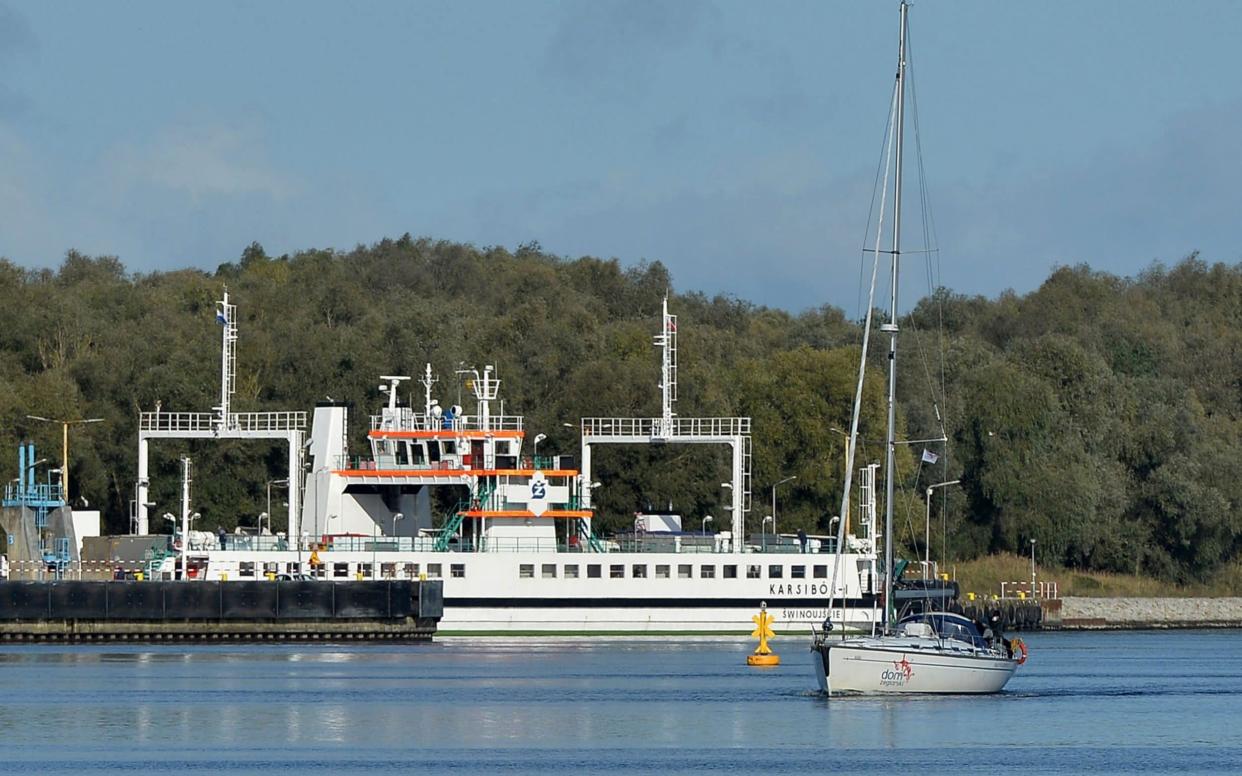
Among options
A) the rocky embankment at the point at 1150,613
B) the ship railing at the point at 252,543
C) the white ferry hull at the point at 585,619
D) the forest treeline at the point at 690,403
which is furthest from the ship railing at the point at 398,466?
the rocky embankment at the point at 1150,613

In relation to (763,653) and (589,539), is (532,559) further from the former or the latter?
(763,653)

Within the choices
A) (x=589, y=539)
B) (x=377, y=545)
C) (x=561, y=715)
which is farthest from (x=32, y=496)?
(x=561, y=715)

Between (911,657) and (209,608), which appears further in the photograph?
(209,608)

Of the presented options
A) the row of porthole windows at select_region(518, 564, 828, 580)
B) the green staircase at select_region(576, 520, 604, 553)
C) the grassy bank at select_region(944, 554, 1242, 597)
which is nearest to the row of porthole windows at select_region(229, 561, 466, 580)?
the row of porthole windows at select_region(518, 564, 828, 580)

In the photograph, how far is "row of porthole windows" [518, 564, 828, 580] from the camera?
71.9 m

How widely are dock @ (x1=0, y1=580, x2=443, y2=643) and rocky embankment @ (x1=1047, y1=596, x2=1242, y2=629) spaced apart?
113 ft

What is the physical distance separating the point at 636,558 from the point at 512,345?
3123 centimetres

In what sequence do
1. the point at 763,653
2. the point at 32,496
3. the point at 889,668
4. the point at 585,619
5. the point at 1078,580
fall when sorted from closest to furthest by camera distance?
1. the point at 889,668
2. the point at 763,653
3. the point at 585,619
4. the point at 32,496
5. the point at 1078,580

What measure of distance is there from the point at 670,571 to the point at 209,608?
597 inches

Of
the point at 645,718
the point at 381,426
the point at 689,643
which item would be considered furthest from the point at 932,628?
the point at 381,426

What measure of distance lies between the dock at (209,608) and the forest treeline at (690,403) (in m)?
23.8

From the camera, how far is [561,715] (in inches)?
1953

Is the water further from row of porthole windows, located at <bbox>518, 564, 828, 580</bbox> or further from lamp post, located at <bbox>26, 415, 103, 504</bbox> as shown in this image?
lamp post, located at <bbox>26, 415, 103, 504</bbox>

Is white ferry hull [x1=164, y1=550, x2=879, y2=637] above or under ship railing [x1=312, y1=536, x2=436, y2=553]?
under
